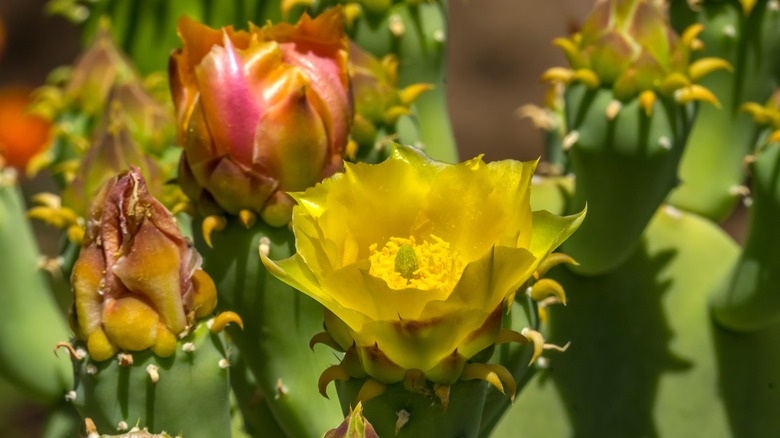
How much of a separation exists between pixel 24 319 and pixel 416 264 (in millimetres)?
796

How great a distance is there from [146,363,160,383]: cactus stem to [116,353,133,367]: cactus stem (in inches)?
0.6

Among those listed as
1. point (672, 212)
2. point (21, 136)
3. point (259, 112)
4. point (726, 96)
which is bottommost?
point (21, 136)

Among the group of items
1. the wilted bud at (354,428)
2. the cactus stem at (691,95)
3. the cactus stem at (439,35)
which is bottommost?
the cactus stem at (439,35)

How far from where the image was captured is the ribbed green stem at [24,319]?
1.51 m

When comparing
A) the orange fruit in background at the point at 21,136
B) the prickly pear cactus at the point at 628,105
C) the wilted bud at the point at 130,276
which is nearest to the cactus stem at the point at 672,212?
the prickly pear cactus at the point at 628,105

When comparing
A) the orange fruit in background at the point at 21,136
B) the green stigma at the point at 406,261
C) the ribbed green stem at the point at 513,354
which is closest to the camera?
the green stigma at the point at 406,261

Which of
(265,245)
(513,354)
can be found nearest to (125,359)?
(265,245)

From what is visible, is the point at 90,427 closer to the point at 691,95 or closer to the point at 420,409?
the point at 420,409

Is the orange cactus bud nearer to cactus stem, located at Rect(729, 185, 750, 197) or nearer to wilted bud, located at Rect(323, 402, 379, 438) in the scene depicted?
cactus stem, located at Rect(729, 185, 750, 197)

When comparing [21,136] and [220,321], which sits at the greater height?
[220,321]

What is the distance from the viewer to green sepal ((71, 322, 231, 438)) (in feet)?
3.18

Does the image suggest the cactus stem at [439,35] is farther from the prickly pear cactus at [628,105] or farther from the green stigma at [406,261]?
the green stigma at [406,261]

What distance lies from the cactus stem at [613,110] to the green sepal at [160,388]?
18.4 inches

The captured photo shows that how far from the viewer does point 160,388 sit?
0.98 meters
